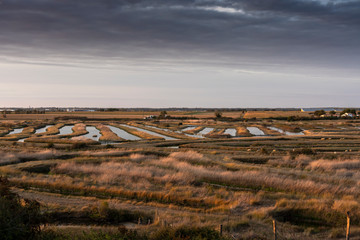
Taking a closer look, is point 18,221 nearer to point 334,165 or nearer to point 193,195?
point 193,195

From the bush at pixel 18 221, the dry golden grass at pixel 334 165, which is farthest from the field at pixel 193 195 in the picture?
the bush at pixel 18 221

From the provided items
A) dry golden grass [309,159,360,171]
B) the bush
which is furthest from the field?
the bush

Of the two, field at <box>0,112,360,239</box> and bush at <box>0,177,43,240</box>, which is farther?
field at <box>0,112,360,239</box>

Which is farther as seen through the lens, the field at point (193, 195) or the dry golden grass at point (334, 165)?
the dry golden grass at point (334, 165)

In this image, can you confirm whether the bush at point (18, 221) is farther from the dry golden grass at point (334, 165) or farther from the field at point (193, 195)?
the dry golden grass at point (334, 165)

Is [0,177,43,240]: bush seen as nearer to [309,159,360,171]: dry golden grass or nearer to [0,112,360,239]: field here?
[0,112,360,239]: field

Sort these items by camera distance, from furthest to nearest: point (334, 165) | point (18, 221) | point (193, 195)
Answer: point (334, 165) < point (193, 195) < point (18, 221)

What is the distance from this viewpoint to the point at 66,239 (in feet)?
37.5

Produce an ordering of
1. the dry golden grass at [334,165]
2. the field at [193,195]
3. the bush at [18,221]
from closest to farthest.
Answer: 1. the bush at [18,221]
2. the field at [193,195]
3. the dry golden grass at [334,165]

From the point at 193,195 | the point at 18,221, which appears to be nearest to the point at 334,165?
the point at 193,195

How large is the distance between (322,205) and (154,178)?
11627 mm

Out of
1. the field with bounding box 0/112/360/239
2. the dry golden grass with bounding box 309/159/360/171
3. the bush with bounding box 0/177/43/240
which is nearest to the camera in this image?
the bush with bounding box 0/177/43/240

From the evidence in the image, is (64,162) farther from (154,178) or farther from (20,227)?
(20,227)

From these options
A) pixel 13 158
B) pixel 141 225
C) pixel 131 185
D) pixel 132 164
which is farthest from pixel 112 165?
pixel 141 225
